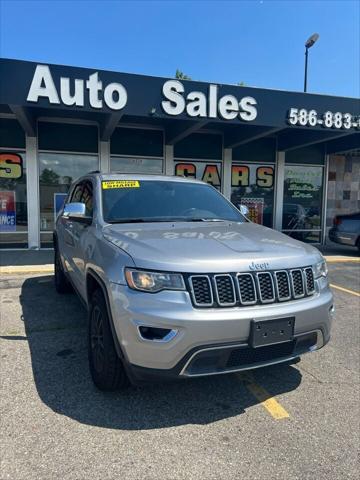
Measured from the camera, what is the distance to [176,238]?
3117 mm

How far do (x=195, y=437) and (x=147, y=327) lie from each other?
829 mm

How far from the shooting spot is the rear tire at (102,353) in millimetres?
2949

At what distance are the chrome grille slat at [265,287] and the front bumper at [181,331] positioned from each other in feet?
0.23

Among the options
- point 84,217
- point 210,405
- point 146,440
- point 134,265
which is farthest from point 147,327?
point 84,217

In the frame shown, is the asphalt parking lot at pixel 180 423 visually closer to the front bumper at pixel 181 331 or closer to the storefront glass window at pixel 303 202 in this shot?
the front bumper at pixel 181 331

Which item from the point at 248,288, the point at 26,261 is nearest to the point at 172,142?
the point at 26,261

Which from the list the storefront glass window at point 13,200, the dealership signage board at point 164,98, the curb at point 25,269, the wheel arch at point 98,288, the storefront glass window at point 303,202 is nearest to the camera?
the wheel arch at point 98,288

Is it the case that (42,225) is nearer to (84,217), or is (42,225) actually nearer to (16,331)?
(16,331)

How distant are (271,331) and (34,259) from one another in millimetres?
8194

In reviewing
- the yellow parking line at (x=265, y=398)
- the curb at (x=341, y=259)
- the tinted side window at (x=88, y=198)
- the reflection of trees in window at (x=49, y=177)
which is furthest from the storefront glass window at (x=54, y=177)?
the yellow parking line at (x=265, y=398)

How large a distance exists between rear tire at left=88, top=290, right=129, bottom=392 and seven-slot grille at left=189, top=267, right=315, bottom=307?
2.61 ft

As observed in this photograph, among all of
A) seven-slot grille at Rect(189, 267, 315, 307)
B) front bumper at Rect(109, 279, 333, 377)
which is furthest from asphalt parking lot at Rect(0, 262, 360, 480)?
seven-slot grille at Rect(189, 267, 315, 307)

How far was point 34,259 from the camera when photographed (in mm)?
9727

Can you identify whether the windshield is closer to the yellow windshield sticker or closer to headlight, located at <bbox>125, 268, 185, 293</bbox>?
the yellow windshield sticker
